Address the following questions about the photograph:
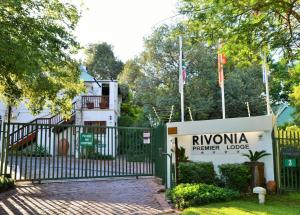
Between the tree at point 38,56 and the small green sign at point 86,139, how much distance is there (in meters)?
1.53

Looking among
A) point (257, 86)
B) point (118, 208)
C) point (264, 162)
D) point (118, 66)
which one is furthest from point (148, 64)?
point (118, 208)

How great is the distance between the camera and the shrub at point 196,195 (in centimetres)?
1012

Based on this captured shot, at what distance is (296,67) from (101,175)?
318 inches

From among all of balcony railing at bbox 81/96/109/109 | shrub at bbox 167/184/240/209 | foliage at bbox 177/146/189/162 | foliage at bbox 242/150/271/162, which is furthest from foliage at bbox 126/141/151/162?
balcony railing at bbox 81/96/109/109

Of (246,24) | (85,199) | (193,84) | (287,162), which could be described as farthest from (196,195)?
(193,84)

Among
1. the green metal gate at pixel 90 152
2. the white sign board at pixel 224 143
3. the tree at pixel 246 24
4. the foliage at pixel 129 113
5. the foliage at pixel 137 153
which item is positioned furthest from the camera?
the foliage at pixel 129 113

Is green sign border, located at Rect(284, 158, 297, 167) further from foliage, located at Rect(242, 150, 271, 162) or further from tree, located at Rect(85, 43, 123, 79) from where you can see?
tree, located at Rect(85, 43, 123, 79)

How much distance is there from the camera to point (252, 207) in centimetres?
977

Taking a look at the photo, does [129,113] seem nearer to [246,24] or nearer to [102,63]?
[102,63]

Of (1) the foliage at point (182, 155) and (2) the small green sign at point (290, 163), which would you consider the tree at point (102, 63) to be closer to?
(1) the foliage at point (182, 155)

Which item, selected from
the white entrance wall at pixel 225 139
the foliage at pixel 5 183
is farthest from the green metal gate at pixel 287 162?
the foliage at pixel 5 183

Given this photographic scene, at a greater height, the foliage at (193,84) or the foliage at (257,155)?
the foliage at (193,84)

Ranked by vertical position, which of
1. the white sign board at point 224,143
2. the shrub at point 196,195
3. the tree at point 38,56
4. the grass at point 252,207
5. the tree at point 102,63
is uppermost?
the tree at point 102,63

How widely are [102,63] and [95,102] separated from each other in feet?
67.2
